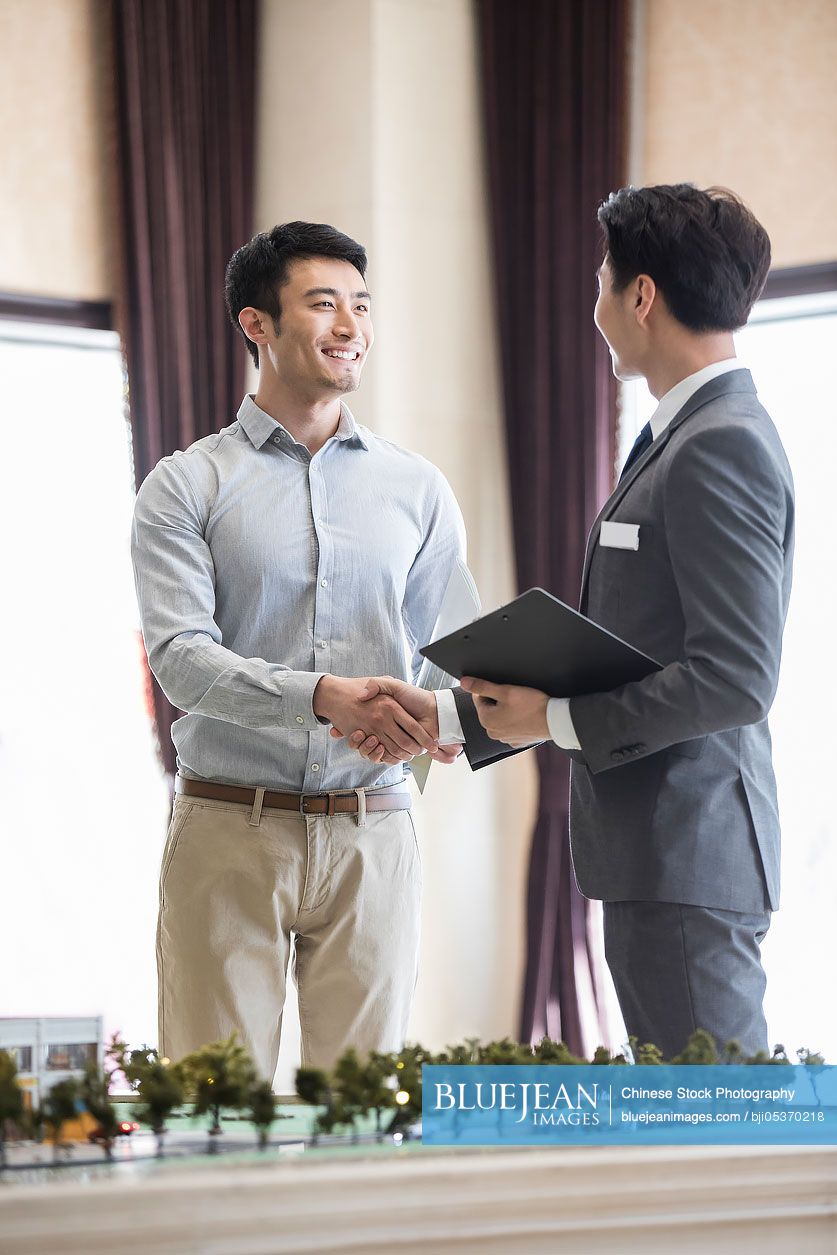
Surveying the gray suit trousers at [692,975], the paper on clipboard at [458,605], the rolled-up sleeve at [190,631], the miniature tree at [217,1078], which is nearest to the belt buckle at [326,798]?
the rolled-up sleeve at [190,631]

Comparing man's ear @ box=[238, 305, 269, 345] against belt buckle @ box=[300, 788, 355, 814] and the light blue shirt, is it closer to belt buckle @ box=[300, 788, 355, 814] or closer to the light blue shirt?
the light blue shirt

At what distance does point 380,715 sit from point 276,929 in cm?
38

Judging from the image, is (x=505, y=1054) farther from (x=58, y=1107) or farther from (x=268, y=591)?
(x=268, y=591)

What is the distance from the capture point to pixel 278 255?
260 centimetres

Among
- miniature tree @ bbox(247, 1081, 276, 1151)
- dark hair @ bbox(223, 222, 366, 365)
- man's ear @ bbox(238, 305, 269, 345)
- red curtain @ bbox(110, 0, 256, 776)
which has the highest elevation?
red curtain @ bbox(110, 0, 256, 776)

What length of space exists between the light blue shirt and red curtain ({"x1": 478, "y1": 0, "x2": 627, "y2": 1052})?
5.94 ft

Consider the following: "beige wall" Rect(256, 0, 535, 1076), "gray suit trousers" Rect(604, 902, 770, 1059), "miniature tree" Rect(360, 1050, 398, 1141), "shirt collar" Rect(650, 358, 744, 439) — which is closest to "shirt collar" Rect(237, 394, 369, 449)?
"shirt collar" Rect(650, 358, 744, 439)

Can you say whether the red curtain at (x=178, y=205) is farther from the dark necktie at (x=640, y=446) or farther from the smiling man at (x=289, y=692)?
→ the dark necktie at (x=640, y=446)

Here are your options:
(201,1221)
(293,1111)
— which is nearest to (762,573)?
(293,1111)

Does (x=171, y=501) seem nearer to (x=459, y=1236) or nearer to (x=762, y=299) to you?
(x=459, y=1236)

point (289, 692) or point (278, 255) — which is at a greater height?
point (278, 255)

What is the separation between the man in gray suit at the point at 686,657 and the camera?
1.79m

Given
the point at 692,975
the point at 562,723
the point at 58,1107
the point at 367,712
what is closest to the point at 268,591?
the point at 367,712

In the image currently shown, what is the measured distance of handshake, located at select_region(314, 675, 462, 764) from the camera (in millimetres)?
2303
